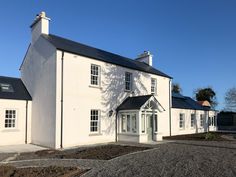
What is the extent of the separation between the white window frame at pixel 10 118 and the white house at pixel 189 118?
1725cm

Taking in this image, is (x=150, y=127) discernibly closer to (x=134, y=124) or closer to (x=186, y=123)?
(x=134, y=124)

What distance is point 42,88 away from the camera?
731 inches

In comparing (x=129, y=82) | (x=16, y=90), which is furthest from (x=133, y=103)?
(x=16, y=90)

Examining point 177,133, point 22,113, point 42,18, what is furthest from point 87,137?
point 177,133

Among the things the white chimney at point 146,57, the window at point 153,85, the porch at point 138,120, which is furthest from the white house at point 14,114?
the white chimney at point 146,57

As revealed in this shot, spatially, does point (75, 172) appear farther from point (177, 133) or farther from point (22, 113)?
point (177, 133)

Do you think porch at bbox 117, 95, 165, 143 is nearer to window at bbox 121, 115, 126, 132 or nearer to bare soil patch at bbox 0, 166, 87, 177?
window at bbox 121, 115, 126, 132

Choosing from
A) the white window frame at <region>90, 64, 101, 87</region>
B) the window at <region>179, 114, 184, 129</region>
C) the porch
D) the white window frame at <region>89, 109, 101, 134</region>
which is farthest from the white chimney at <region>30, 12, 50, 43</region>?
the window at <region>179, 114, 184, 129</region>

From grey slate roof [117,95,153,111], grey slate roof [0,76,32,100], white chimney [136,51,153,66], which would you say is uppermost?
white chimney [136,51,153,66]

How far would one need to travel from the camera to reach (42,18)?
19422 mm

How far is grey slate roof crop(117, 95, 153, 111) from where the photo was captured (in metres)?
20.1

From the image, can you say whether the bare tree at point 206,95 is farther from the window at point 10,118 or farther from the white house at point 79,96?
the window at point 10,118

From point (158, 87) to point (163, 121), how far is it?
12.3 feet

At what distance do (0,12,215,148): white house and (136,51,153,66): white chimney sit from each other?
738cm
